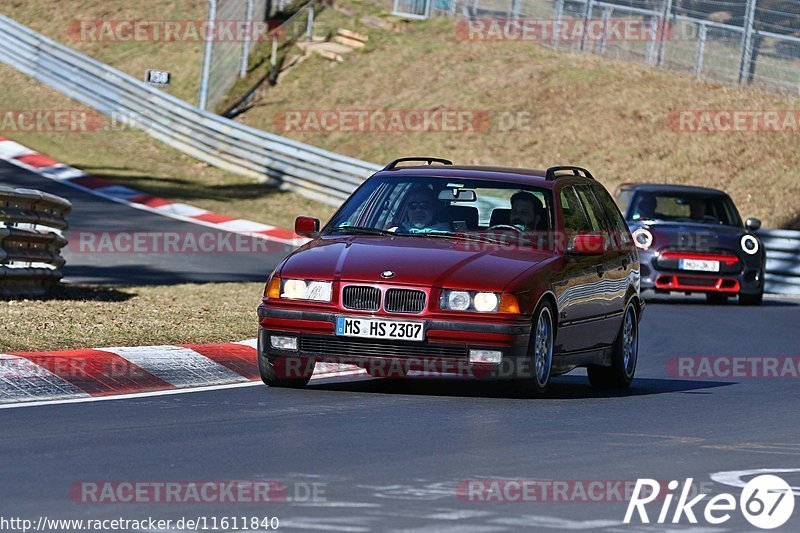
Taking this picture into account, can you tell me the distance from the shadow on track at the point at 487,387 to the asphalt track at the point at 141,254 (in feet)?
22.6

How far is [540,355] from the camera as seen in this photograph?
408 inches

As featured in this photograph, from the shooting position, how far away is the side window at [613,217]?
12273 millimetres

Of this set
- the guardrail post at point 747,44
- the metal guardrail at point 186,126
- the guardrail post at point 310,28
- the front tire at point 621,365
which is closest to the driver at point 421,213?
the front tire at point 621,365

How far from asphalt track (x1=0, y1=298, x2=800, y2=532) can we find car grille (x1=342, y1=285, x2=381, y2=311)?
0.57m

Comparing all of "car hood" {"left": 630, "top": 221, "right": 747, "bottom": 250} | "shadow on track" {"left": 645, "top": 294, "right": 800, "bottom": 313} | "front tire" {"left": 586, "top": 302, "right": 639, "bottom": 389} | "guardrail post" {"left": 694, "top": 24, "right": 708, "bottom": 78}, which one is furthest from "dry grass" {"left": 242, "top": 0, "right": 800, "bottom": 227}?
"front tire" {"left": 586, "top": 302, "right": 639, "bottom": 389}

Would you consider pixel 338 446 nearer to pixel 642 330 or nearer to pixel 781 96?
pixel 642 330

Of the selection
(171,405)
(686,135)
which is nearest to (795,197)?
(686,135)

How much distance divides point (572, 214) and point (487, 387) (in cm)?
138

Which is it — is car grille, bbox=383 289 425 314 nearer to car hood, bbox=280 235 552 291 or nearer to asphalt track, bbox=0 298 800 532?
car hood, bbox=280 235 552 291

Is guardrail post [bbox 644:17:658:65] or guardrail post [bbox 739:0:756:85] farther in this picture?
guardrail post [bbox 644:17:658:65]

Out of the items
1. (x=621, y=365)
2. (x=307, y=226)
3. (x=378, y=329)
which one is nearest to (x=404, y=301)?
(x=378, y=329)

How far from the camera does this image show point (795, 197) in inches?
1168

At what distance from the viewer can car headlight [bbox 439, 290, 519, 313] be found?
32.6 ft

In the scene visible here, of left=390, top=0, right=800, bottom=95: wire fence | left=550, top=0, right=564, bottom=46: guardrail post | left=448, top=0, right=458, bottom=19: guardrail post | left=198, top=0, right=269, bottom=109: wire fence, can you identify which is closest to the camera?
left=390, top=0, right=800, bottom=95: wire fence
